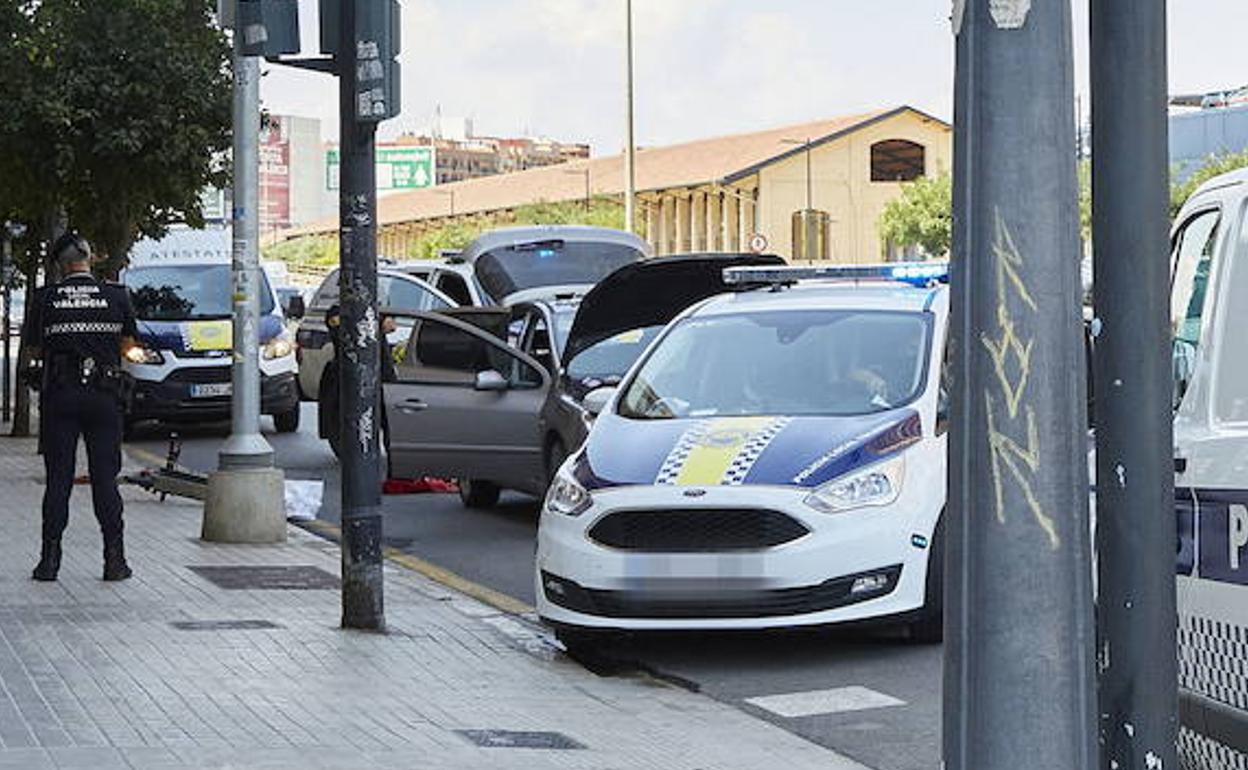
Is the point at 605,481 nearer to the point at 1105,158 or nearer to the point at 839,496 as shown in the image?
the point at 839,496

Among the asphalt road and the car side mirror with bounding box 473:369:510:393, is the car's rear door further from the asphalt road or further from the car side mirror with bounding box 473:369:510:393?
the asphalt road

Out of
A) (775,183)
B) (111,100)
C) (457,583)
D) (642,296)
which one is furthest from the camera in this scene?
(775,183)

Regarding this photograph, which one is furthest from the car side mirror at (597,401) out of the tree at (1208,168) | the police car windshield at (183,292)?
the tree at (1208,168)

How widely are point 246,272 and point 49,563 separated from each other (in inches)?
124

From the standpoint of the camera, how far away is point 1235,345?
5.61 meters

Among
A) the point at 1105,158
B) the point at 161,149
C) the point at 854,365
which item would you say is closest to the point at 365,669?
the point at 854,365

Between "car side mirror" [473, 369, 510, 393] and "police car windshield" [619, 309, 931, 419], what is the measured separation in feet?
11.4

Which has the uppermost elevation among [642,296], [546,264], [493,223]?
[493,223]

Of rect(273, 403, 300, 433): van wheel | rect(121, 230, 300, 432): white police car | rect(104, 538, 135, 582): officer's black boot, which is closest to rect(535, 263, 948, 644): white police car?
rect(104, 538, 135, 582): officer's black boot

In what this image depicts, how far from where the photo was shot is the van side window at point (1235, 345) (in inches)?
218

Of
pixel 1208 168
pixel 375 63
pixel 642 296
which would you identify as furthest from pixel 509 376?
pixel 1208 168

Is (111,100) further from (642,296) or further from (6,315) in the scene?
(642,296)

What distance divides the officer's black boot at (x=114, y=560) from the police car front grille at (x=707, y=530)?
3.47 meters

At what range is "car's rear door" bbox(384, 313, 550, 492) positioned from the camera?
48.8 feet
